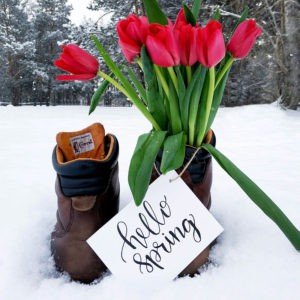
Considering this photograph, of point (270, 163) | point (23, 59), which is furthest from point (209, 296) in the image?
point (23, 59)

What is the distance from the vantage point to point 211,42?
0.23 meters

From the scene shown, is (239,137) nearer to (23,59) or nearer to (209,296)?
(209,296)

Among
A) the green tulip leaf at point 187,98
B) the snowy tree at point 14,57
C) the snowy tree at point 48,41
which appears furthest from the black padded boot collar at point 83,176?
the snowy tree at point 48,41

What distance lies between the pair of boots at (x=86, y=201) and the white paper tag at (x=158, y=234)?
0.06ft

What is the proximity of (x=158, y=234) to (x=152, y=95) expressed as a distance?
6.7 inches

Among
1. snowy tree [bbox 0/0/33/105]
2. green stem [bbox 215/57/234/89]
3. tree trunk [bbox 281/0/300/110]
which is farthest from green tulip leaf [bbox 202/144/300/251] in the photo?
snowy tree [bbox 0/0/33/105]

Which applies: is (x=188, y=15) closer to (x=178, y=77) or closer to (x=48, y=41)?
(x=178, y=77)

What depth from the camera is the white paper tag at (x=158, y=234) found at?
0.96 feet

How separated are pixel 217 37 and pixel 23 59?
11.1 m

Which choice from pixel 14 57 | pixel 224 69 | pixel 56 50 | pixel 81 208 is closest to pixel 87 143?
pixel 81 208

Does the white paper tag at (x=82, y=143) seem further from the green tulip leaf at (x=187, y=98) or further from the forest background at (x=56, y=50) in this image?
the forest background at (x=56, y=50)

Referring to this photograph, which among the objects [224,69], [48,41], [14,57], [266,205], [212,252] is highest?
[224,69]

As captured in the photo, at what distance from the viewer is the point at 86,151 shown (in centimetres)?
37

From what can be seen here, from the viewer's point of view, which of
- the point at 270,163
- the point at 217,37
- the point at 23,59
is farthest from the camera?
the point at 23,59
